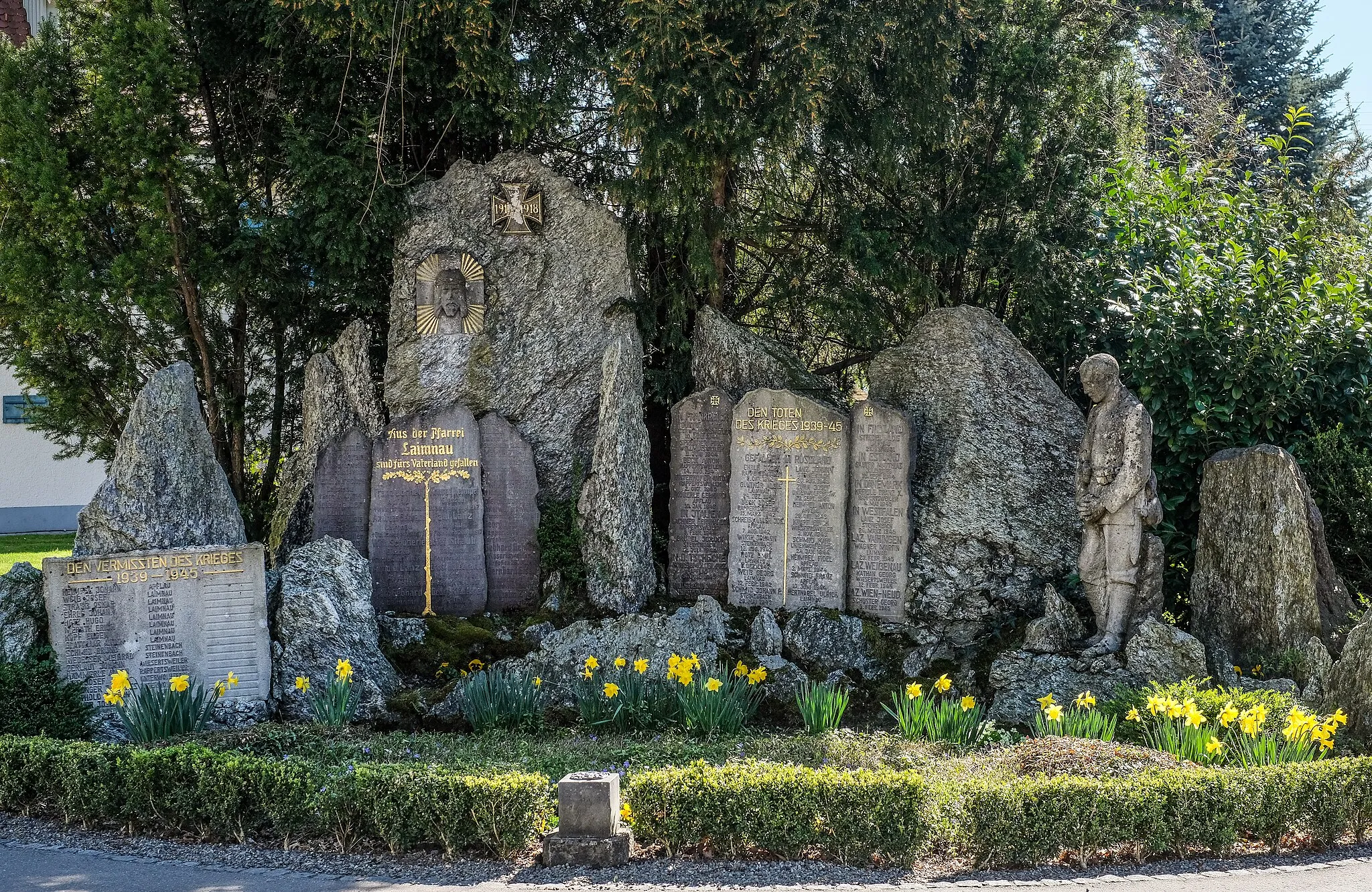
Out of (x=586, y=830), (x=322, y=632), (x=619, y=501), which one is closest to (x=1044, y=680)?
(x=619, y=501)

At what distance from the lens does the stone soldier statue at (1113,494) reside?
1038 cm

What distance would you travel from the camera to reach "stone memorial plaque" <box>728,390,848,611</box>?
1216cm

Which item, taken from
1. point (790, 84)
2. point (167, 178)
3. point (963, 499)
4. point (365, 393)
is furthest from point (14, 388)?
point (963, 499)

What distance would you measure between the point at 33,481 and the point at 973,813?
21.1 meters

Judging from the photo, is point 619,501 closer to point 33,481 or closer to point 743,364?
point 743,364

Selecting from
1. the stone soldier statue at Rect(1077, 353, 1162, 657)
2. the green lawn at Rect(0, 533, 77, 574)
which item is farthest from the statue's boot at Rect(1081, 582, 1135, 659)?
the green lawn at Rect(0, 533, 77, 574)

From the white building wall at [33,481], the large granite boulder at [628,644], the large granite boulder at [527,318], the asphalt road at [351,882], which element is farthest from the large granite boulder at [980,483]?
the white building wall at [33,481]

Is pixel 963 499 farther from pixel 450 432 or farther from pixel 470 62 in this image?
pixel 470 62

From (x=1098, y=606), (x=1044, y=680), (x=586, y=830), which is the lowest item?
(x=586, y=830)

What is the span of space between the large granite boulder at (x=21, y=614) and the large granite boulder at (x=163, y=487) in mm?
439

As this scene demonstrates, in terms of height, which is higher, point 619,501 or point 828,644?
point 619,501

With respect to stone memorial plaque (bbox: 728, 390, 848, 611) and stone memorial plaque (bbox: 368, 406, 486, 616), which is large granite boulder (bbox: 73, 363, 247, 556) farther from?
stone memorial plaque (bbox: 728, 390, 848, 611)

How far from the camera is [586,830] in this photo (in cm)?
702

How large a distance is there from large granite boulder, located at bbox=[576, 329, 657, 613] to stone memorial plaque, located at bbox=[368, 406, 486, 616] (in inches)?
45.4
